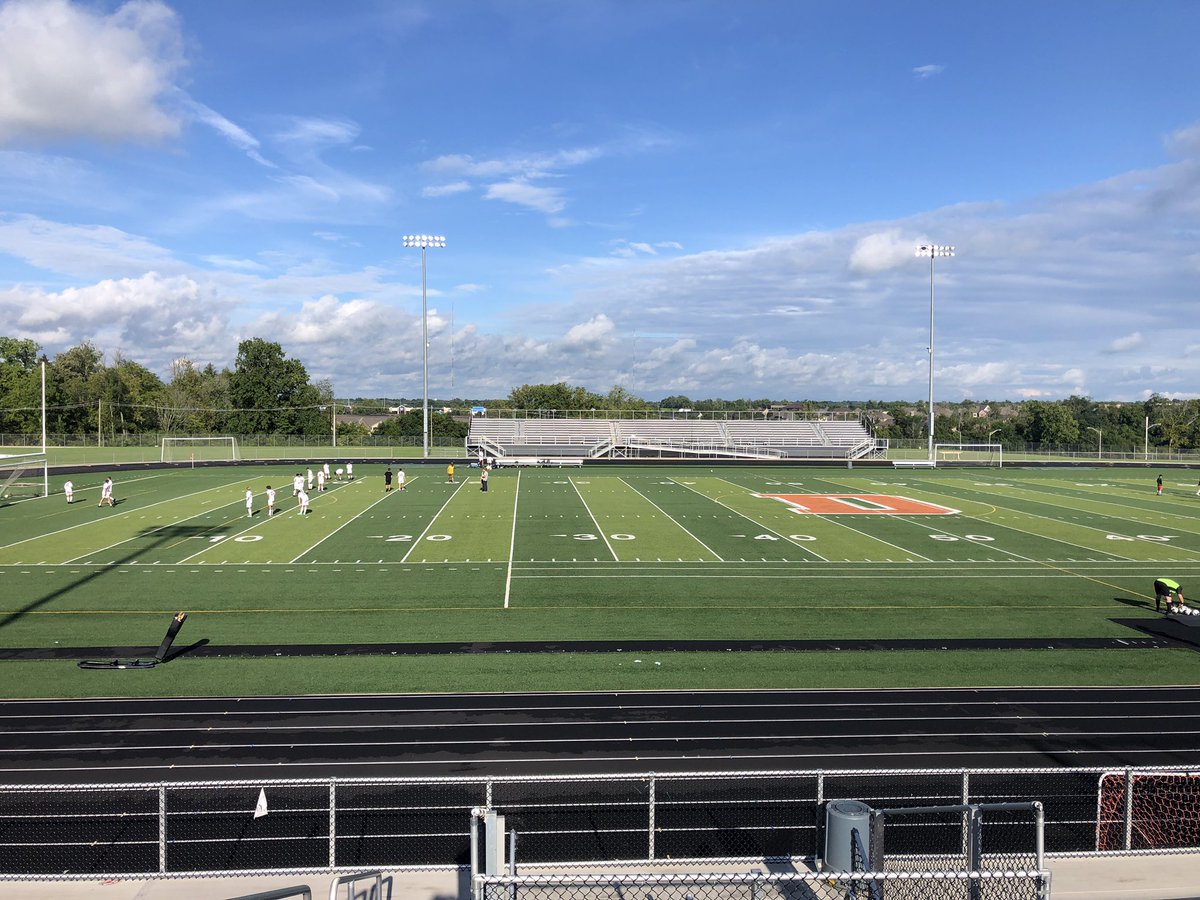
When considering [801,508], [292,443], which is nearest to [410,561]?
[801,508]

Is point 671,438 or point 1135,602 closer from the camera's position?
point 1135,602

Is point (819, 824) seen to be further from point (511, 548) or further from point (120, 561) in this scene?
point (120, 561)

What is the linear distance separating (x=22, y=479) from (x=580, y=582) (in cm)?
4231

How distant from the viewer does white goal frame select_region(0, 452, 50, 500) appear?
42.6 metres

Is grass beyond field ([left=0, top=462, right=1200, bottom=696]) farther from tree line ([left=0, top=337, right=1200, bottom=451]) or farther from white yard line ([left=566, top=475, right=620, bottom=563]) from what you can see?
tree line ([left=0, top=337, right=1200, bottom=451])

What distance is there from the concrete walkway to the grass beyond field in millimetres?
6705

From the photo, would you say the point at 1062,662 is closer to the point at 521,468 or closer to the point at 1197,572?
the point at 1197,572

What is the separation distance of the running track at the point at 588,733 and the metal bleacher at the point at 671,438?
59412 millimetres

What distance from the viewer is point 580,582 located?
23828 millimetres

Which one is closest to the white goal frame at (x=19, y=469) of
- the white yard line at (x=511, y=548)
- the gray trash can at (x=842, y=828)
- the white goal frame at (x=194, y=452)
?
the white goal frame at (x=194, y=452)

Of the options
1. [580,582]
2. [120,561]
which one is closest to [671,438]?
[580,582]

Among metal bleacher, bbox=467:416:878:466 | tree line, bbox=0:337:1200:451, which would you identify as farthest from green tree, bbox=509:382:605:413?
metal bleacher, bbox=467:416:878:466

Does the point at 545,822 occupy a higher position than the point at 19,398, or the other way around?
the point at 19,398

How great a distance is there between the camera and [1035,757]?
1196cm
